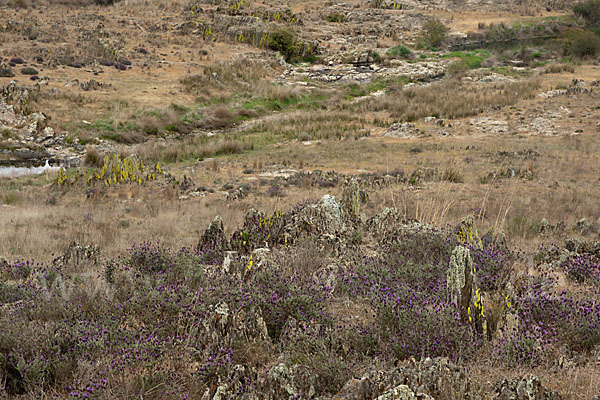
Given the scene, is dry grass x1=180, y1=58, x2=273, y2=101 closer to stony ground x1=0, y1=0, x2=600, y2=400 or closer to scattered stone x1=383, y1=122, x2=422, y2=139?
stony ground x1=0, y1=0, x2=600, y2=400

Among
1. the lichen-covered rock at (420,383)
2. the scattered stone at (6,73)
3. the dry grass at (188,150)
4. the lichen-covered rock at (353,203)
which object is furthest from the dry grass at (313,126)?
the lichen-covered rock at (420,383)

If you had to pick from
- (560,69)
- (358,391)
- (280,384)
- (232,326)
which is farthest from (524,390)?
(560,69)

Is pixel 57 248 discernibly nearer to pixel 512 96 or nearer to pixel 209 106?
pixel 209 106

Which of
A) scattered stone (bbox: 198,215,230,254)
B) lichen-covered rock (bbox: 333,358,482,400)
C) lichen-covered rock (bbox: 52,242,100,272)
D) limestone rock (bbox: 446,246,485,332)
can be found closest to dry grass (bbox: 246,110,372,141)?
scattered stone (bbox: 198,215,230,254)

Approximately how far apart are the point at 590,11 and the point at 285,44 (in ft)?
99.9

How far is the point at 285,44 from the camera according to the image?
36.4 metres

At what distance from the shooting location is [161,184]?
1199cm

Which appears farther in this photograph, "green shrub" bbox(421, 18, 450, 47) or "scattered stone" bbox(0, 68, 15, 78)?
"green shrub" bbox(421, 18, 450, 47)

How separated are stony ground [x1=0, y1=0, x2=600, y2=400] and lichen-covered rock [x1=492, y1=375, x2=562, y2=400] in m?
0.01

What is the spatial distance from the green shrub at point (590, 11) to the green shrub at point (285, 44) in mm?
29305

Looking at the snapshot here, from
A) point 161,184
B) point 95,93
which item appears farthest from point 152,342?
point 95,93

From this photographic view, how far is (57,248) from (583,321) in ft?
20.0

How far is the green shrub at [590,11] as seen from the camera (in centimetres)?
4444

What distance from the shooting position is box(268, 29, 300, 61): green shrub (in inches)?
1430
